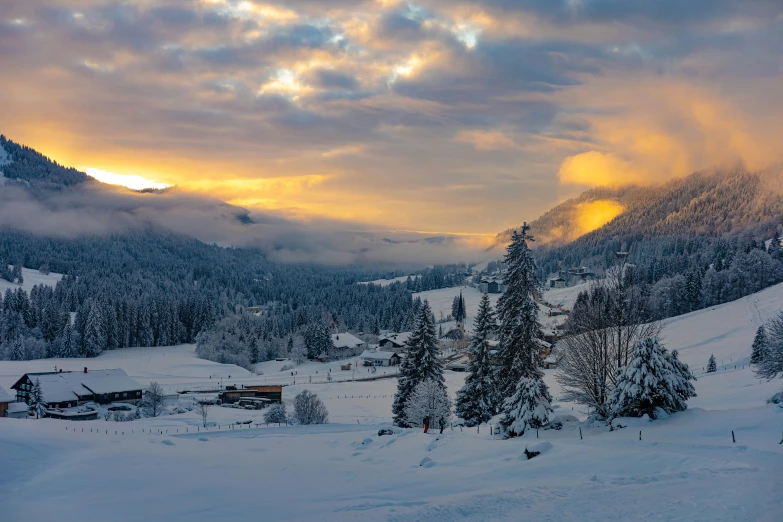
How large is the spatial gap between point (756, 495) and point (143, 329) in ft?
459

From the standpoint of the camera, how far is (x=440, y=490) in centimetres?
1833

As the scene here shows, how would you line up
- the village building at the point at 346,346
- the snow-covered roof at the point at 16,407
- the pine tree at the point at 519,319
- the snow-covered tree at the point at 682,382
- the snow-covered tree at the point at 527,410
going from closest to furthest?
the snow-covered tree at the point at 682,382 → the snow-covered tree at the point at 527,410 → the pine tree at the point at 519,319 → the snow-covered roof at the point at 16,407 → the village building at the point at 346,346

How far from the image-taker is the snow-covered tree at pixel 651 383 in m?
24.4

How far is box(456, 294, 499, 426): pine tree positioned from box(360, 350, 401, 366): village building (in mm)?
75477

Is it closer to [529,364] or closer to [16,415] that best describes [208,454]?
[529,364]

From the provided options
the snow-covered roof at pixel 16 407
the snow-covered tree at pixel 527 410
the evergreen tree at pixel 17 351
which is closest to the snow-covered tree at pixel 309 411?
the snow-covered tree at pixel 527 410

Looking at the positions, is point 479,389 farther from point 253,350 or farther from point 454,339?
point 454,339

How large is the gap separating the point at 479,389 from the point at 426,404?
4207 mm

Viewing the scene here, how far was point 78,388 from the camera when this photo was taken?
229 feet

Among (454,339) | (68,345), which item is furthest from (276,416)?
(454,339)

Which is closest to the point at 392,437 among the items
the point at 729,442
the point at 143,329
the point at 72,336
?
the point at 729,442

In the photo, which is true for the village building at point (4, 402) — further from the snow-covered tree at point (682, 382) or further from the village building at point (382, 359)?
the snow-covered tree at point (682, 382)

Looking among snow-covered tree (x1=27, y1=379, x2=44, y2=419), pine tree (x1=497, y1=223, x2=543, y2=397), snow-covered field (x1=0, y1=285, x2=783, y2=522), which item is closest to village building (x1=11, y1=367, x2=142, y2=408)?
snow-covered tree (x1=27, y1=379, x2=44, y2=419)

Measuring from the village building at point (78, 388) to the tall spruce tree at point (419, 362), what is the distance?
47.2 m
